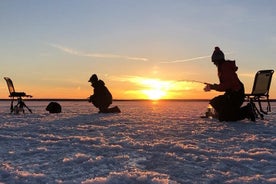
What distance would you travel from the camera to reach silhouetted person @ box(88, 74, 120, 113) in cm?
1633

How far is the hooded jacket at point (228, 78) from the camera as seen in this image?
9984mm

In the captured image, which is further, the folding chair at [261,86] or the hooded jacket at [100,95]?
the hooded jacket at [100,95]

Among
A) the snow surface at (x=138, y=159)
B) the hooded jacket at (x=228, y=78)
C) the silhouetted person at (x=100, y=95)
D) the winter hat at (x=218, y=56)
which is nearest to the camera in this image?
the snow surface at (x=138, y=159)

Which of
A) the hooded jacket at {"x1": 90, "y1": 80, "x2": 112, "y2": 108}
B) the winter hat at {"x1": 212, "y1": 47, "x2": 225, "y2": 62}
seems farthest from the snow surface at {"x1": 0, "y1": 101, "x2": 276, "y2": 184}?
the hooded jacket at {"x1": 90, "y1": 80, "x2": 112, "y2": 108}

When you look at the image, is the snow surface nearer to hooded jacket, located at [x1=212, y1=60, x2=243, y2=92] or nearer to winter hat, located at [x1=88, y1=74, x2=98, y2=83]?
hooded jacket, located at [x1=212, y1=60, x2=243, y2=92]

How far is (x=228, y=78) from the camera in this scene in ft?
32.8

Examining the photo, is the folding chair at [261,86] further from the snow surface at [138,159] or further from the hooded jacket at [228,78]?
the snow surface at [138,159]

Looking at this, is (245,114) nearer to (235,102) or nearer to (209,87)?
(235,102)

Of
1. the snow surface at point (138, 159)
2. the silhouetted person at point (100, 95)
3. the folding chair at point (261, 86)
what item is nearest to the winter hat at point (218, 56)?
the folding chair at point (261, 86)

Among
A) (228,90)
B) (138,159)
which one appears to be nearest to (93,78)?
(228,90)

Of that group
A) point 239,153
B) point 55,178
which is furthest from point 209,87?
point 55,178

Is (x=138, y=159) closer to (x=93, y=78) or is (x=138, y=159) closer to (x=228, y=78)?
(x=228, y=78)

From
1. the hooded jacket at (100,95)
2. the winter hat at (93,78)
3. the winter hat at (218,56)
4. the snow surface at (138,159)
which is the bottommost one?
the snow surface at (138,159)

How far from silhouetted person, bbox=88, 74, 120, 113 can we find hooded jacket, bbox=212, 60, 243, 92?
288 inches
